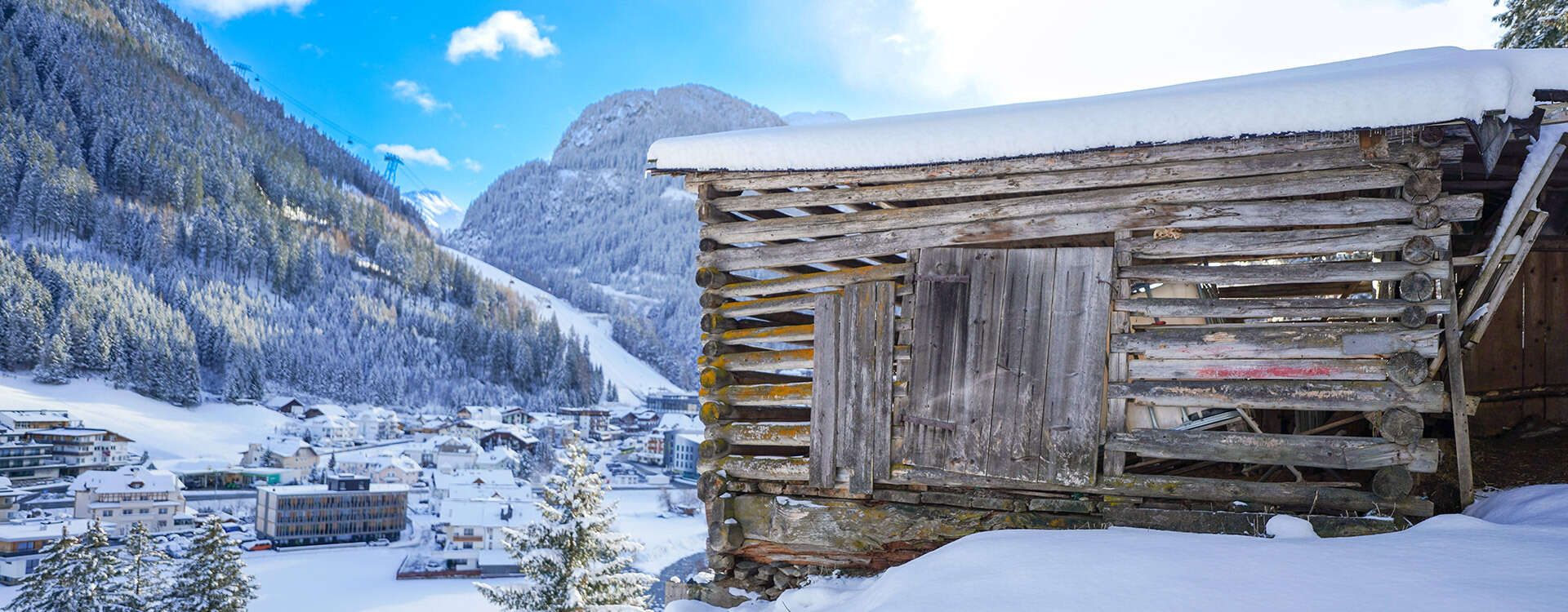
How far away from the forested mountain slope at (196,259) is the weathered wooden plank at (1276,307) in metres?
84.5

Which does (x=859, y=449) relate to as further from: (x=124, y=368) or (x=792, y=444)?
(x=124, y=368)

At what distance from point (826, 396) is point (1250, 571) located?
10.7 feet

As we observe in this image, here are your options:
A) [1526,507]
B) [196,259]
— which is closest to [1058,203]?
[1526,507]

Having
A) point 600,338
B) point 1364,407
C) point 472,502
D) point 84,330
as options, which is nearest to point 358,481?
point 472,502

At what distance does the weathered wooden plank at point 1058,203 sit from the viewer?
18.0 ft

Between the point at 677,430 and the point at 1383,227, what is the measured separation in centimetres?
7704

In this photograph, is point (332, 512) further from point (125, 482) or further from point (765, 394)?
point (765, 394)

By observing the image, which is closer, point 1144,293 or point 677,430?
point 1144,293

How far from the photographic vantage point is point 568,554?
16609mm

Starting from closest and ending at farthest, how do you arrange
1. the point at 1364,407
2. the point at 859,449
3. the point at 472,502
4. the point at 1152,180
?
the point at 1364,407, the point at 1152,180, the point at 859,449, the point at 472,502

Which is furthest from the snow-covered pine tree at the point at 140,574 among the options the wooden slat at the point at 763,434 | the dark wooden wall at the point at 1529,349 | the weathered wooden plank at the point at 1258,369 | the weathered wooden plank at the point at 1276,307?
the dark wooden wall at the point at 1529,349

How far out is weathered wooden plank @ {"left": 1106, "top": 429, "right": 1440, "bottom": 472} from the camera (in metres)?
5.29

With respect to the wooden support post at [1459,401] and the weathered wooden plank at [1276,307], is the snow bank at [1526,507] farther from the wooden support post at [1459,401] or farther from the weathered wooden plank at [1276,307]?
the weathered wooden plank at [1276,307]

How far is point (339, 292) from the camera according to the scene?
113000 mm
